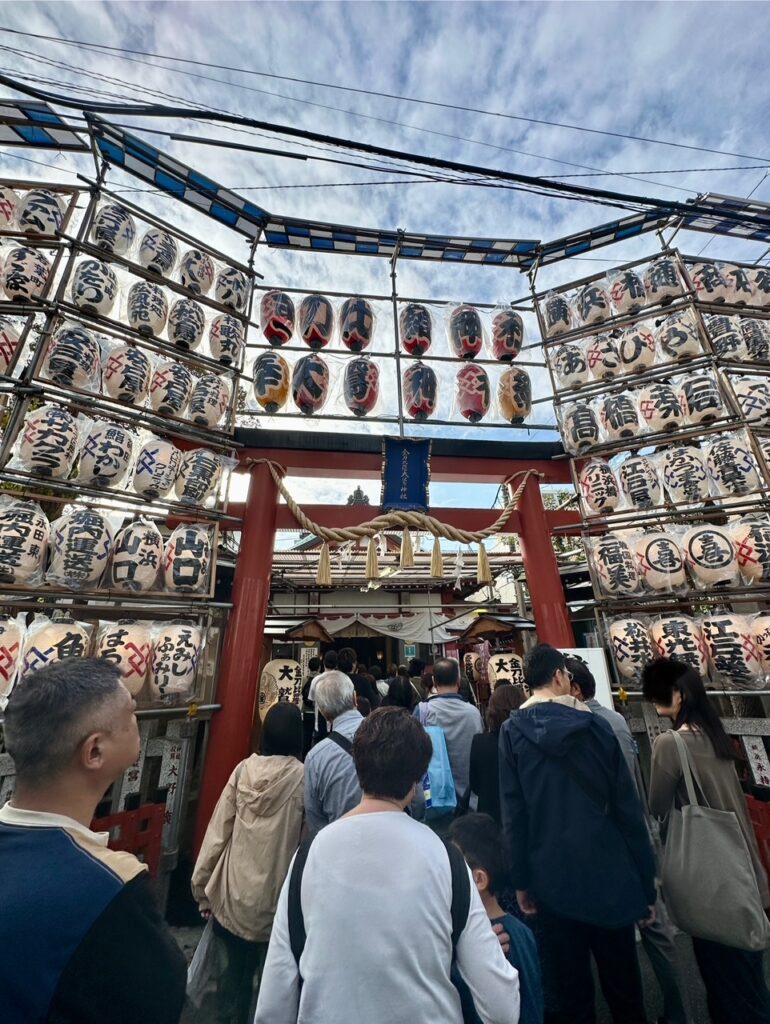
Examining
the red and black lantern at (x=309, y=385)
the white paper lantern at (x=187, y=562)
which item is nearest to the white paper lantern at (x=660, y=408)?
the red and black lantern at (x=309, y=385)

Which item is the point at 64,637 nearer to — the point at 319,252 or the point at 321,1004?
the point at 321,1004

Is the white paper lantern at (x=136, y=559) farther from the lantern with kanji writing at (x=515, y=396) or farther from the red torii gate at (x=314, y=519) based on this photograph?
the lantern with kanji writing at (x=515, y=396)

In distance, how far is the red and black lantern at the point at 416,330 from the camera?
807 cm

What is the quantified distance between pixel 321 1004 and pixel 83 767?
3.34 feet

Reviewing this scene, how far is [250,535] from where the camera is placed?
6.25 meters

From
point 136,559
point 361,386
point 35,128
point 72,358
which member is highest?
point 35,128

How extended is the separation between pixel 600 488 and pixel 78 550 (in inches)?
267

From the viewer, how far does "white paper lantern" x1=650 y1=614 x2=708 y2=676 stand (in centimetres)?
520

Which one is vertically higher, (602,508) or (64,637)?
A: (602,508)

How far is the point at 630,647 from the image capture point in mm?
5516

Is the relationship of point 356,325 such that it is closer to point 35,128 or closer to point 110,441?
point 110,441

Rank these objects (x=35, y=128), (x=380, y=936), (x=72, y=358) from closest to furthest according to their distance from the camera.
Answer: (x=380, y=936)
(x=72, y=358)
(x=35, y=128)

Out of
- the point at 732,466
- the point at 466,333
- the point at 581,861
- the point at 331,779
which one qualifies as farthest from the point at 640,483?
the point at 331,779

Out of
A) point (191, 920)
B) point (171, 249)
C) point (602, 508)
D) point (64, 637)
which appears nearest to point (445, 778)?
point (191, 920)
